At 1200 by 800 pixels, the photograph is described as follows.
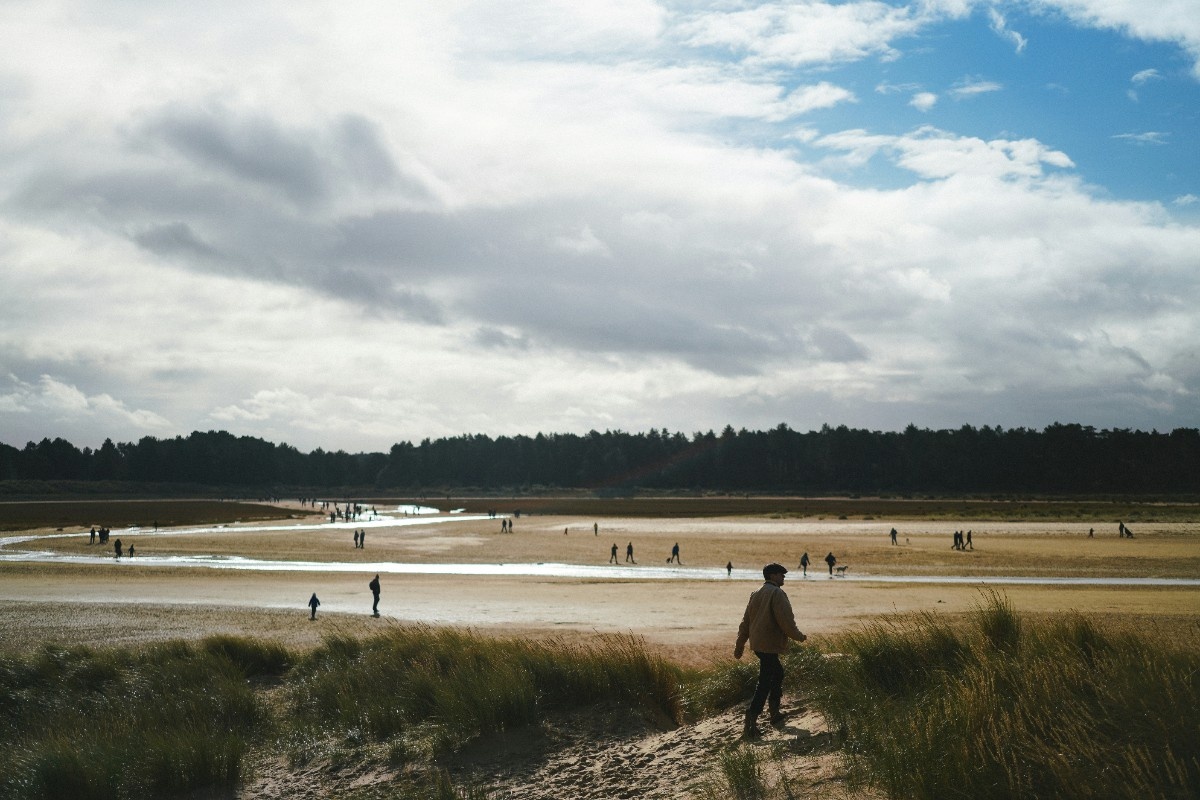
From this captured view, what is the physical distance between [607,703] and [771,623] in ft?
10.0

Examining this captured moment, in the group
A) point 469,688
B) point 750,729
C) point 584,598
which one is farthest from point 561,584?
point 750,729

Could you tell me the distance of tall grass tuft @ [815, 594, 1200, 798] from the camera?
Result: 18.5 ft

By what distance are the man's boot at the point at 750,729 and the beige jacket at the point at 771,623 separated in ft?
2.16

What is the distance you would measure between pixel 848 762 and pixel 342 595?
31.1 meters

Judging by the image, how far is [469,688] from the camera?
35.6 feet

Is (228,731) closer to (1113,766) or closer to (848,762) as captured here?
(848,762)

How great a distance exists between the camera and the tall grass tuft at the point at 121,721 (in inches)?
408

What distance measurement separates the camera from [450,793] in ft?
29.1

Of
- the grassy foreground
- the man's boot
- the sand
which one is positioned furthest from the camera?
the sand

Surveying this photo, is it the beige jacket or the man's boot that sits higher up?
the beige jacket

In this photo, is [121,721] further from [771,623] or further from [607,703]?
[771,623]

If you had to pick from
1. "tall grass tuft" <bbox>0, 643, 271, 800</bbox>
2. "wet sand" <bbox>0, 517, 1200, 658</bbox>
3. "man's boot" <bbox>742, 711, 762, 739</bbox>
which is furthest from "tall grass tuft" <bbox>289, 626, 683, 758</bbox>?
"wet sand" <bbox>0, 517, 1200, 658</bbox>

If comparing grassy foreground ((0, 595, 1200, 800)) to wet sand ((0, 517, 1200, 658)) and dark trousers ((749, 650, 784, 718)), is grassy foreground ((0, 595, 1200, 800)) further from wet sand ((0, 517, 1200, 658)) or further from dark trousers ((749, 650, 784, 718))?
wet sand ((0, 517, 1200, 658))

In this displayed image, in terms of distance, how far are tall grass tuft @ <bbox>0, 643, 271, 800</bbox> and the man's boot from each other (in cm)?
659
